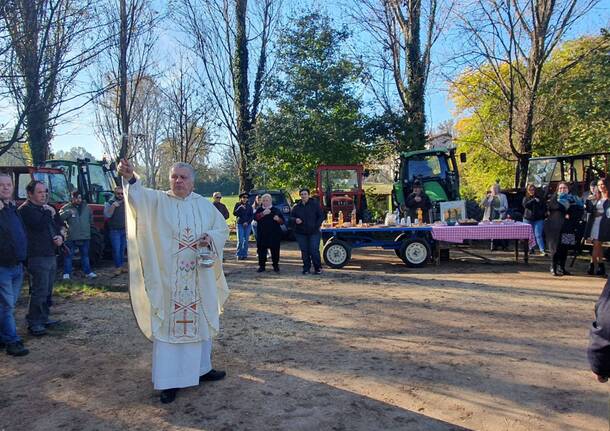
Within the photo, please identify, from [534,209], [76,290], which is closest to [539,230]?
[534,209]

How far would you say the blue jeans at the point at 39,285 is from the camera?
5617mm

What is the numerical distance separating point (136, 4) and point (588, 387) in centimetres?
1744

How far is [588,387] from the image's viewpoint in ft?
13.1

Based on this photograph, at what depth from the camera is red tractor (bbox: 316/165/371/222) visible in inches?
552

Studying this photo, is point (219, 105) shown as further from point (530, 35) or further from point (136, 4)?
point (530, 35)

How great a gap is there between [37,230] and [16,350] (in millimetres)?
1366

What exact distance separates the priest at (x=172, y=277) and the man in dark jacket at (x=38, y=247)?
2.25 metres

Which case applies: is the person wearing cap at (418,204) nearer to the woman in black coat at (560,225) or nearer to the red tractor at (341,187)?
the red tractor at (341,187)

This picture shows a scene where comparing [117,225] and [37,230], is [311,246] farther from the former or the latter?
[37,230]

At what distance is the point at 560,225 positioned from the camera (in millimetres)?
8695

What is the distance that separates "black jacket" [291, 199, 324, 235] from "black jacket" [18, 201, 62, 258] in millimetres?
4713

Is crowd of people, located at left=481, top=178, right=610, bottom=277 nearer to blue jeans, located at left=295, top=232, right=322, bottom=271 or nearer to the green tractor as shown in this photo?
the green tractor

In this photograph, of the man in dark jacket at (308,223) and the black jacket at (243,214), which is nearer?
the man in dark jacket at (308,223)

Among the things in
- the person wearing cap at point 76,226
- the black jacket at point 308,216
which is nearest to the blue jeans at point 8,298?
the person wearing cap at point 76,226
